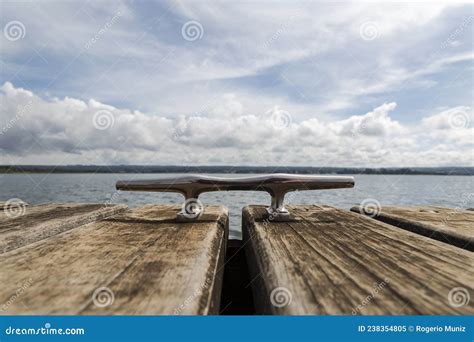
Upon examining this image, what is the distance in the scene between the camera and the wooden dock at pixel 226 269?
2.74ft

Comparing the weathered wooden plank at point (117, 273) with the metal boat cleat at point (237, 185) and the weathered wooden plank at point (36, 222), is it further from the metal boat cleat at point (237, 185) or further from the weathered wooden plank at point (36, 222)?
the metal boat cleat at point (237, 185)

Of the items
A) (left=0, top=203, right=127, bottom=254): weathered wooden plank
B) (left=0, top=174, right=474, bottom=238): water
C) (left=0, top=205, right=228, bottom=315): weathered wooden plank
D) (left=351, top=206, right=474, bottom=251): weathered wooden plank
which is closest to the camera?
(left=0, top=205, right=228, bottom=315): weathered wooden plank

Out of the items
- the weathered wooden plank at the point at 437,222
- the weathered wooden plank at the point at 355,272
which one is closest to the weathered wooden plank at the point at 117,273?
the weathered wooden plank at the point at 355,272

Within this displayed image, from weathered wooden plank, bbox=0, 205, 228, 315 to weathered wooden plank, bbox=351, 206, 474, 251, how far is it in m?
1.06

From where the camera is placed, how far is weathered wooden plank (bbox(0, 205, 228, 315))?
826 mm

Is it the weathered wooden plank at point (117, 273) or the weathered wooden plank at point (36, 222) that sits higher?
the weathered wooden plank at point (36, 222)

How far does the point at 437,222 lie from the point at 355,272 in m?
1.17

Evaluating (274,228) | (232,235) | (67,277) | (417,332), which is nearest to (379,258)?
(417,332)

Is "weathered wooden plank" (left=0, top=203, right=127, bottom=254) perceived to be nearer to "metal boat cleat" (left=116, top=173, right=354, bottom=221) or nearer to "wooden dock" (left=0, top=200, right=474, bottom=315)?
"wooden dock" (left=0, top=200, right=474, bottom=315)

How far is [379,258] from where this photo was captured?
1189 millimetres

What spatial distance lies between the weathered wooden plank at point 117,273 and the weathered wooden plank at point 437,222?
1.06 metres

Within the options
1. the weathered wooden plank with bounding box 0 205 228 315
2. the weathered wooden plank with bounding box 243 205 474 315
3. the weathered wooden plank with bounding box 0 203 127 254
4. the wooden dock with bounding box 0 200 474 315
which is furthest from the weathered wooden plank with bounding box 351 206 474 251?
the weathered wooden plank with bounding box 0 203 127 254

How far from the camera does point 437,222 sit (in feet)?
6.29

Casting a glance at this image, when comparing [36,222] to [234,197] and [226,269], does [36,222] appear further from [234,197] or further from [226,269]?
[234,197]
